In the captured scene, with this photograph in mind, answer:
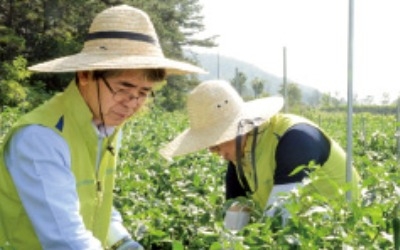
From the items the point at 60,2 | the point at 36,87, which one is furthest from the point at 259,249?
the point at 60,2

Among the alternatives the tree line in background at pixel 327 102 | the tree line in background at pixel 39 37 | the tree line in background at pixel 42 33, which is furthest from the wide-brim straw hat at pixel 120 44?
the tree line in background at pixel 42 33

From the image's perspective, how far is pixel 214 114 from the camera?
2.62 m

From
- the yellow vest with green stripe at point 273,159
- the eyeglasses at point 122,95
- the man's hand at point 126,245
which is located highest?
the eyeglasses at point 122,95

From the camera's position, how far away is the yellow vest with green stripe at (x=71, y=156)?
1.95 m

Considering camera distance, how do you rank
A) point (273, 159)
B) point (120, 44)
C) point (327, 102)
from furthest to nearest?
point (327, 102) < point (273, 159) < point (120, 44)

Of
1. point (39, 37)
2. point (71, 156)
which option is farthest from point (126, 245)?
point (39, 37)

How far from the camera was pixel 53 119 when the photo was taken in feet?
6.37

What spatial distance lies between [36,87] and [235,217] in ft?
72.2

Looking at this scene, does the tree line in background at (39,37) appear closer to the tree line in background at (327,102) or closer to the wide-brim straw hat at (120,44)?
the tree line in background at (327,102)

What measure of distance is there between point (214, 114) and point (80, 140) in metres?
0.72

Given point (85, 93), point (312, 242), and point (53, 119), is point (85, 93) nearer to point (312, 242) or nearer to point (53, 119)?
point (53, 119)

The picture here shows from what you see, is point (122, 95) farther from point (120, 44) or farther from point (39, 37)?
point (39, 37)

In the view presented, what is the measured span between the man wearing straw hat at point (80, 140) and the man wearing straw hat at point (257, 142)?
1.34 ft

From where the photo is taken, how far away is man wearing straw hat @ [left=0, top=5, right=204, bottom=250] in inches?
72.2
